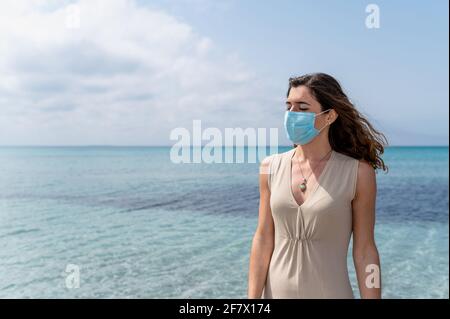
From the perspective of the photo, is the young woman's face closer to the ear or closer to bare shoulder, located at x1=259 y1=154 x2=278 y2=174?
the ear

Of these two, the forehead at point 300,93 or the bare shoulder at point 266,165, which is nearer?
the forehead at point 300,93

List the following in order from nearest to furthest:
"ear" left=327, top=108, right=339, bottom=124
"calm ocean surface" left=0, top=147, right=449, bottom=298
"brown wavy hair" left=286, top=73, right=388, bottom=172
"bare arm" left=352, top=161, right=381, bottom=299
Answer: "bare arm" left=352, top=161, right=381, bottom=299 → "brown wavy hair" left=286, top=73, right=388, bottom=172 → "ear" left=327, top=108, right=339, bottom=124 → "calm ocean surface" left=0, top=147, right=449, bottom=298

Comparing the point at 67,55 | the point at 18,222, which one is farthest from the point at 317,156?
the point at 67,55

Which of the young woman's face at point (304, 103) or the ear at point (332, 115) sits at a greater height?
the young woman's face at point (304, 103)

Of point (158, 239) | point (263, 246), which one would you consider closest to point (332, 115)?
point (263, 246)

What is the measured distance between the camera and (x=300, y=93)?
2.57m

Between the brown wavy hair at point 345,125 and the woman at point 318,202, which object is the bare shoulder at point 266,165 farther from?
the brown wavy hair at point 345,125

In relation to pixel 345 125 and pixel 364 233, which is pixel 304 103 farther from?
pixel 364 233

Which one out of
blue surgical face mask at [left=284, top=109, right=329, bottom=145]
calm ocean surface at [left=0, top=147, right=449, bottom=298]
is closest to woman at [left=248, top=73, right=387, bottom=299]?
blue surgical face mask at [left=284, top=109, right=329, bottom=145]

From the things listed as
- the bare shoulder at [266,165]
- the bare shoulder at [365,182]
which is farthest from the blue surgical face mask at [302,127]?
the bare shoulder at [365,182]

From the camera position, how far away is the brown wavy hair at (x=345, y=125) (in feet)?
8.36

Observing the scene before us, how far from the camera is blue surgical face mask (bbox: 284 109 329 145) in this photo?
8.61 feet

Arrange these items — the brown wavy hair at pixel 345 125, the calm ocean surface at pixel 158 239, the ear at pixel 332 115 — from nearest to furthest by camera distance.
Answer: the brown wavy hair at pixel 345 125
the ear at pixel 332 115
the calm ocean surface at pixel 158 239
